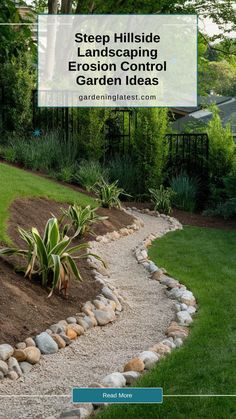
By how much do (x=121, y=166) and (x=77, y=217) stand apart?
6161mm

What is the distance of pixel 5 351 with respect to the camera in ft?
15.5

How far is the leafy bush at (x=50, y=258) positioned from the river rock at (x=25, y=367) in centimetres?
116

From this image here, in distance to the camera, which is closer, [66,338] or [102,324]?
[66,338]

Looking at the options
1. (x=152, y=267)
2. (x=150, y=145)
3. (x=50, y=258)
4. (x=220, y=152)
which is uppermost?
(x=150, y=145)

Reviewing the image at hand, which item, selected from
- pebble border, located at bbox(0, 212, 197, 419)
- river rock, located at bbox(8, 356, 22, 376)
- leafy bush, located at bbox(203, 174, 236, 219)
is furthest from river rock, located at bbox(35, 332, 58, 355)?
leafy bush, located at bbox(203, 174, 236, 219)

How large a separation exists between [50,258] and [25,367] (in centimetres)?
149

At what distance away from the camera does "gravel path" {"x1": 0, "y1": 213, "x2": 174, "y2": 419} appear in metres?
4.11

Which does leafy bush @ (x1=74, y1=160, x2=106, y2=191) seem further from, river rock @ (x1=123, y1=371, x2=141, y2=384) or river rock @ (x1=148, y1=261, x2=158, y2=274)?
river rock @ (x1=123, y1=371, x2=141, y2=384)

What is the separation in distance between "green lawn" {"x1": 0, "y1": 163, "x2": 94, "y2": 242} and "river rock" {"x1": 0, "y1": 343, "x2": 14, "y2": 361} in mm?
3335

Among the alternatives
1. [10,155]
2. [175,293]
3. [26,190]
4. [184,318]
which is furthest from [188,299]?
[10,155]

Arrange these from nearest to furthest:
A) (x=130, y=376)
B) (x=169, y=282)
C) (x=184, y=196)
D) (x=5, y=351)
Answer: (x=130, y=376)
(x=5, y=351)
(x=169, y=282)
(x=184, y=196)

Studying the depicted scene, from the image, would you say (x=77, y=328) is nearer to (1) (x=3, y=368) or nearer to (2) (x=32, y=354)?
(2) (x=32, y=354)

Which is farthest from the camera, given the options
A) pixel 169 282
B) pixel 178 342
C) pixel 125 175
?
pixel 125 175

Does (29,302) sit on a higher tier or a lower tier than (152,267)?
higher
